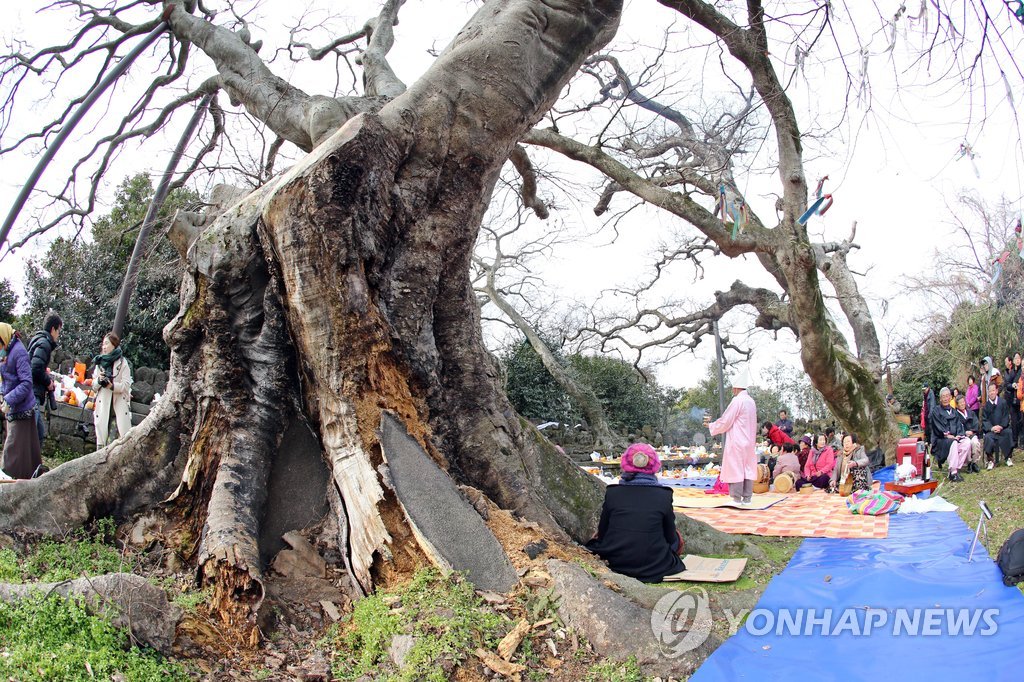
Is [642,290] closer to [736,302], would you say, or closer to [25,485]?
[736,302]

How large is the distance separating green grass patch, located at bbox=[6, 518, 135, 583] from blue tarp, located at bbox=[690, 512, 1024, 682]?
3.23 meters

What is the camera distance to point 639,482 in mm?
5043

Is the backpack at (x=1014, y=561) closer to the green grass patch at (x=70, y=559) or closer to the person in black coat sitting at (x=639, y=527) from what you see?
the person in black coat sitting at (x=639, y=527)

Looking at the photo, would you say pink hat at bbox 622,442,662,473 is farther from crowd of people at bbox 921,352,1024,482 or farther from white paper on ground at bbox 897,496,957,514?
crowd of people at bbox 921,352,1024,482

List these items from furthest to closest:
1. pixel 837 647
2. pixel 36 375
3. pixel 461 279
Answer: pixel 36 375
pixel 461 279
pixel 837 647

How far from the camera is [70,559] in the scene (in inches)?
163

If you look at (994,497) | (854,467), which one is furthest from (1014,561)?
(854,467)

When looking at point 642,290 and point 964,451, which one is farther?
point 642,290

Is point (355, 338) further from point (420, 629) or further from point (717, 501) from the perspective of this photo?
point (717, 501)

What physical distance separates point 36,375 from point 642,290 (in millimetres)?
16901

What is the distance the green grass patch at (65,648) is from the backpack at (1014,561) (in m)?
4.61

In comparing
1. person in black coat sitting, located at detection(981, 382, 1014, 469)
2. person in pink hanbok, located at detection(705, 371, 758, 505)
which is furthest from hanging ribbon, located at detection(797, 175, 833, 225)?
person in black coat sitting, located at detection(981, 382, 1014, 469)

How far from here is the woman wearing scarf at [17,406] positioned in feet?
20.6

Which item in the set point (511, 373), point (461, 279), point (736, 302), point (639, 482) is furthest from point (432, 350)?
point (511, 373)
